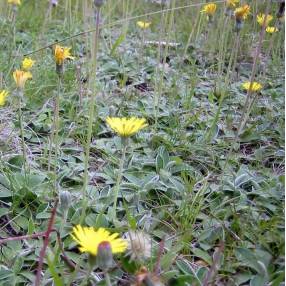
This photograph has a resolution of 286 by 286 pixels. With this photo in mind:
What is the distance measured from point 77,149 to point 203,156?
14.0 inches

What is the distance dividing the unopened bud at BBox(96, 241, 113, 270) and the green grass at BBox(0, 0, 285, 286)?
0.05 meters

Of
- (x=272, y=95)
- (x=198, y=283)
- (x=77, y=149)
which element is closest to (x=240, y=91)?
(x=272, y=95)

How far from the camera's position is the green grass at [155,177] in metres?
0.85

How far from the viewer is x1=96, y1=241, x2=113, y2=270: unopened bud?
0.62 metres

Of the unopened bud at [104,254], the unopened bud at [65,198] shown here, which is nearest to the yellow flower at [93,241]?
the unopened bud at [104,254]

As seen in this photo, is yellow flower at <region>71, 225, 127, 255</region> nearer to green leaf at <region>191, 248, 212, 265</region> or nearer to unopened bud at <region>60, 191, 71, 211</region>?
unopened bud at <region>60, 191, 71, 211</region>

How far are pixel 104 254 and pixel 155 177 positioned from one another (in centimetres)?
51

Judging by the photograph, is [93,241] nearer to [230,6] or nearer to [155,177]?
[155,177]

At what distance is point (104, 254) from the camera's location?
0.63 meters

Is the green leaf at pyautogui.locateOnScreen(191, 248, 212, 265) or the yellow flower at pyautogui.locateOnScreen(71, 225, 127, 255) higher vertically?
the yellow flower at pyautogui.locateOnScreen(71, 225, 127, 255)

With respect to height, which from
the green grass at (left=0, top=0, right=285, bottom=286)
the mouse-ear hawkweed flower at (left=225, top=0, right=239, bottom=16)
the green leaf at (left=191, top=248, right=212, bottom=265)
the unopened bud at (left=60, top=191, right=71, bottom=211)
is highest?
the mouse-ear hawkweed flower at (left=225, top=0, right=239, bottom=16)

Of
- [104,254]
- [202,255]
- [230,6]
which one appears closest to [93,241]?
[104,254]

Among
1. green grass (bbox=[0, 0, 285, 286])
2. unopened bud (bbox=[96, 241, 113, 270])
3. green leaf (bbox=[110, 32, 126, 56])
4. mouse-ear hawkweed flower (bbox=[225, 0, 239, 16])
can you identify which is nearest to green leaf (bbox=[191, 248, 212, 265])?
A: green grass (bbox=[0, 0, 285, 286])

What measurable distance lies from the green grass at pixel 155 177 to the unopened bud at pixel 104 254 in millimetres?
45
